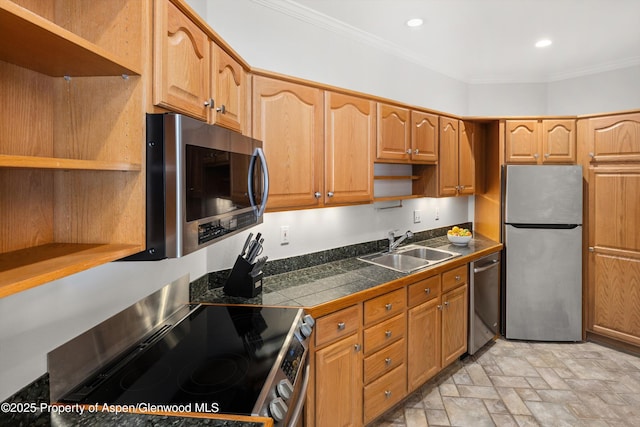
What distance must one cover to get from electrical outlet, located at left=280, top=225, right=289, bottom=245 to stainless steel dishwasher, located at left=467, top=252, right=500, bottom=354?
1.63 meters

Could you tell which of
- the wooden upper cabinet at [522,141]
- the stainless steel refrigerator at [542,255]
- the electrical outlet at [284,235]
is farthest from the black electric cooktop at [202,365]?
the wooden upper cabinet at [522,141]

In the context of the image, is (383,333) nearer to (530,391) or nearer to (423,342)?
(423,342)

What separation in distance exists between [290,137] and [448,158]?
1.75 m

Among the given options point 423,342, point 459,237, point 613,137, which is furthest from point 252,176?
point 613,137

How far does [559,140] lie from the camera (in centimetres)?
332

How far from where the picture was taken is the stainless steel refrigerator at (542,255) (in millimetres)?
3234

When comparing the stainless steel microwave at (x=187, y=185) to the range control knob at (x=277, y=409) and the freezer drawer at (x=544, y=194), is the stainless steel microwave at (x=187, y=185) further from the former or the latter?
the freezer drawer at (x=544, y=194)

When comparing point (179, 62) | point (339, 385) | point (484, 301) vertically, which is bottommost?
point (339, 385)

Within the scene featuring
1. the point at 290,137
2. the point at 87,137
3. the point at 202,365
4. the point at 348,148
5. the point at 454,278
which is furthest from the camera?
the point at 454,278

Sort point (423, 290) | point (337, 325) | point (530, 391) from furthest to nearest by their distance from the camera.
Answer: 1. point (530, 391)
2. point (423, 290)
3. point (337, 325)

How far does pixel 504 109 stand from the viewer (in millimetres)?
3928

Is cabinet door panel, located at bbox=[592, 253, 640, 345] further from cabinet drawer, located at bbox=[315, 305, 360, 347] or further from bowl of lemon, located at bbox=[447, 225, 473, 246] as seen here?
cabinet drawer, located at bbox=[315, 305, 360, 347]

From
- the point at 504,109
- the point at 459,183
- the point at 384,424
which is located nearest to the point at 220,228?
the point at 384,424

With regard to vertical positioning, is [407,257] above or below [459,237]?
below
